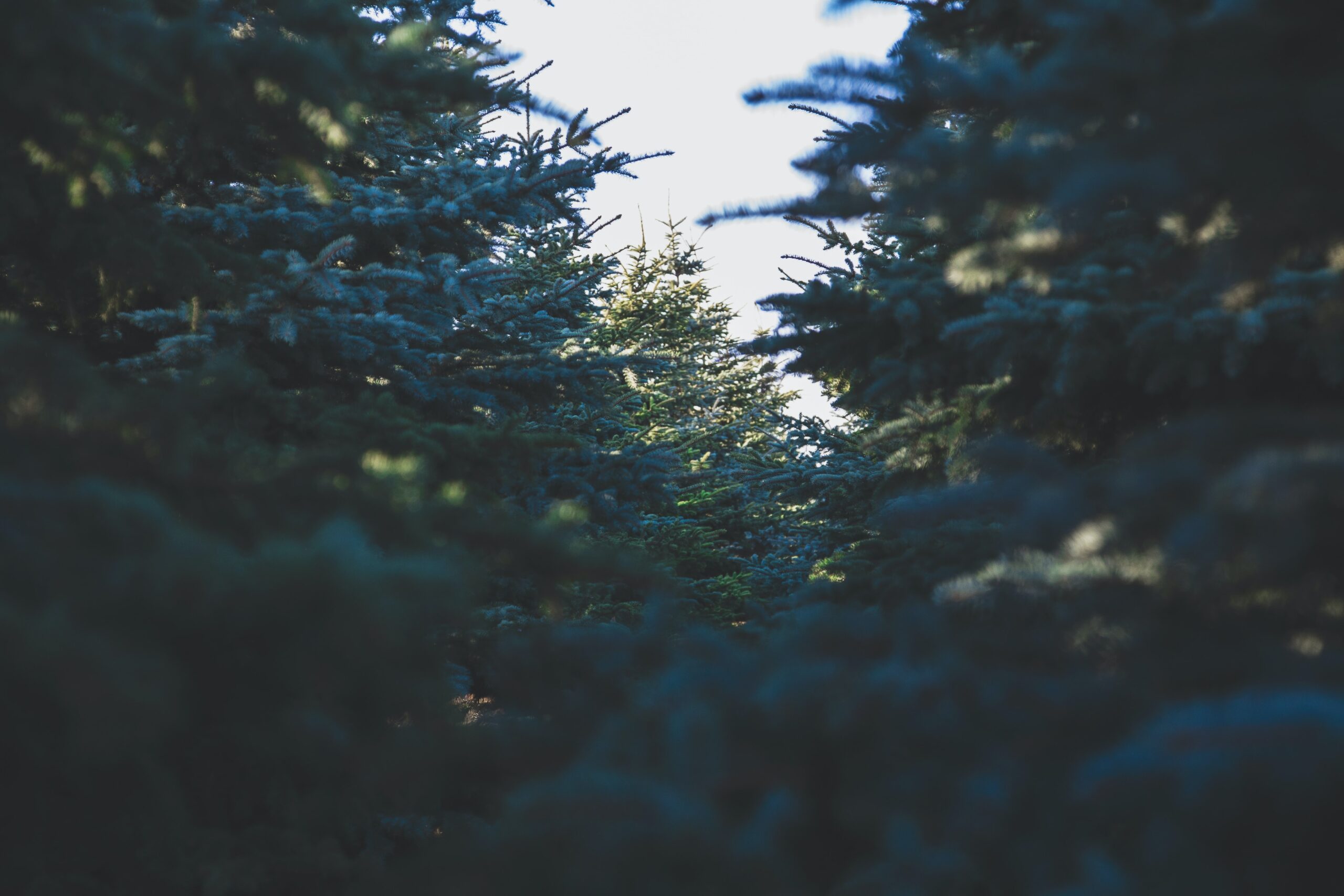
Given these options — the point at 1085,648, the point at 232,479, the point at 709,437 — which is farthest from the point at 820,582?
the point at 709,437

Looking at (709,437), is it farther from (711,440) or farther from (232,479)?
(232,479)

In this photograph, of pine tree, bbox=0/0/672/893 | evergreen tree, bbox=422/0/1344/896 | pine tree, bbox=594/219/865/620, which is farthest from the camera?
pine tree, bbox=594/219/865/620

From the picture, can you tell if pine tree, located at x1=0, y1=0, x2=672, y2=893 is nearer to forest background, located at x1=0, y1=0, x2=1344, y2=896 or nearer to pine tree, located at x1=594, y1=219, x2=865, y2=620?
forest background, located at x1=0, y1=0, x2=1344, y2=896

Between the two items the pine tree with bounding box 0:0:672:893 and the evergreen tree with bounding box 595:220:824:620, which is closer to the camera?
the pine tree with bounding box 0:0:672:893

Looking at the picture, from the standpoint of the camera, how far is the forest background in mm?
1674

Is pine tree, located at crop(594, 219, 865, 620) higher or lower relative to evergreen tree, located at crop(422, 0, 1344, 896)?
higher

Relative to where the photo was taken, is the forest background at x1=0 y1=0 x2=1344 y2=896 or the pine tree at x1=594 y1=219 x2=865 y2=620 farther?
the pine tree at x1=594 y1=219 x2=865 y2=620

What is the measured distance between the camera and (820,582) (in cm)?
515

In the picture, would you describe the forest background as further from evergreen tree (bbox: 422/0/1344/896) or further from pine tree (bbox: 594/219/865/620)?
pine tree (bbox: 594/219/865/620)

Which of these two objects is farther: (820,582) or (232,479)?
(820,582)

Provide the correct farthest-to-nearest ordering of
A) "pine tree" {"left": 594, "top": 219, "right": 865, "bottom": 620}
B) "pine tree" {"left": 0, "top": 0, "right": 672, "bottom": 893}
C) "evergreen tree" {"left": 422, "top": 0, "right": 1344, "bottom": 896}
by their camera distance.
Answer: "pine tree" {"left": 594, "top": 219, "right": 865, "bottom": 620}
"pine tree" {"left": 0, "top": 0, "right": 672, "bottom": 893}
"evergreen tree" {"left": 422, "top": 0, "right": 1344, "bottom": 896}

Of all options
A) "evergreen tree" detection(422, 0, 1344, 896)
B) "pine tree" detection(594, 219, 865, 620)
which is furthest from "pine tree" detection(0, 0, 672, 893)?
"pine tree" detection(594, 219, 865, 620)

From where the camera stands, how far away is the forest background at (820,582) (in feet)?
5.49

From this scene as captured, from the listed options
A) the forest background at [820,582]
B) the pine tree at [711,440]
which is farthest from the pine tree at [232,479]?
the pine tree at [711,440]
